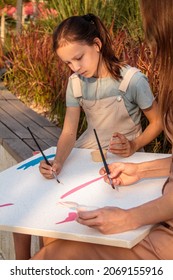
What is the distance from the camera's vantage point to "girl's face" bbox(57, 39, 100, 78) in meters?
3.48

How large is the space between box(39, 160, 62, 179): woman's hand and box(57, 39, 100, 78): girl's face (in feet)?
2.14

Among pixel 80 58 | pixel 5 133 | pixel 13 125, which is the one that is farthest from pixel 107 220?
pixel 13 125

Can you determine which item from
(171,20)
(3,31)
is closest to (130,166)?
(171,20)

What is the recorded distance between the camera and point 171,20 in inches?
84.0

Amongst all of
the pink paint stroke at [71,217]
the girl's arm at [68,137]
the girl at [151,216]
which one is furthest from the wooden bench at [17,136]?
the girl at [151,216]

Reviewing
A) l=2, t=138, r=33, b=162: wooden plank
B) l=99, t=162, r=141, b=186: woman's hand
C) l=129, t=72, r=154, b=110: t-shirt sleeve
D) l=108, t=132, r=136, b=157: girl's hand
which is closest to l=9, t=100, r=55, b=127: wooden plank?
l=2, t=138, r=33, b=162: wooden plank

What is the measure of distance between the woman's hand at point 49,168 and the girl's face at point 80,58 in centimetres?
65

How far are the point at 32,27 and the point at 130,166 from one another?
5.28 metres

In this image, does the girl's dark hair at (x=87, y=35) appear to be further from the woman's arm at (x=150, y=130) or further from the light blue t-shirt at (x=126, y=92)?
the woman's arm at (x=150, y=130)

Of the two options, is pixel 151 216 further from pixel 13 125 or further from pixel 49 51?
pixel 49 51

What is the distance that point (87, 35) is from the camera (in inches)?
143

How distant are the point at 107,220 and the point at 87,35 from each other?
1656 millimetres

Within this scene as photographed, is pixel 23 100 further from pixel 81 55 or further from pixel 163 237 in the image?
pixel 163 237

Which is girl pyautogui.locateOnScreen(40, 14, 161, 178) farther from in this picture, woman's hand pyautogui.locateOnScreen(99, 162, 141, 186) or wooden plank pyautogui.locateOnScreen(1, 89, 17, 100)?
wooden plank pyautogui.locateOnScreen(1, 89, 17, 100)
